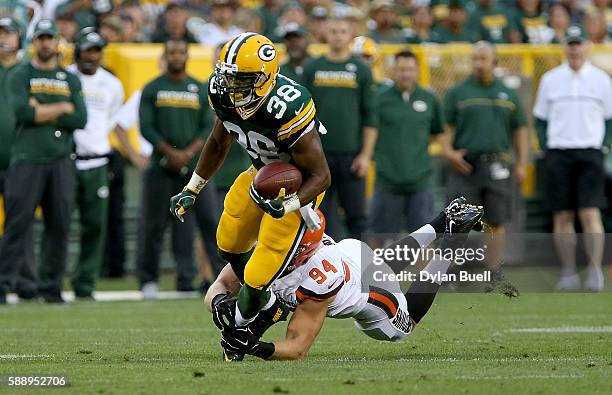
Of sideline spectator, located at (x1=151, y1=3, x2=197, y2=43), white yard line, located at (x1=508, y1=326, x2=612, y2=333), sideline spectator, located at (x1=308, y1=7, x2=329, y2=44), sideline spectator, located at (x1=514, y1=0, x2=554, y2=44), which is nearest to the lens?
white yard line, located at (x1=508, y1=326, x2=612, y2=333)

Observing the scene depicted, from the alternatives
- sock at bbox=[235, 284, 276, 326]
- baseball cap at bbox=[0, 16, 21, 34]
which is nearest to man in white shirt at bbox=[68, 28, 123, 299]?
baseball cap at bbox=[0, 16, 21, 34]

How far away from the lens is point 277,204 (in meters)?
6.54

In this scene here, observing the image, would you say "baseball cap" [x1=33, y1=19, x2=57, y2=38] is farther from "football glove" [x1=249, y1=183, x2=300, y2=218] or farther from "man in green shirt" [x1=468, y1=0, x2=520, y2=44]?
"man in green shirt" [x1=468, y1=0, x2=520, y2=44]

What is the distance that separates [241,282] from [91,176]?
4.71 meters

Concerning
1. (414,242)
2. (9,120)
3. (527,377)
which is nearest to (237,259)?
(414,242)

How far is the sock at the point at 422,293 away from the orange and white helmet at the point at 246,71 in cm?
148

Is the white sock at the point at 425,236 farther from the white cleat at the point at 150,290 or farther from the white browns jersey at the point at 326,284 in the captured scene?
the white cleat at the point at 150,290

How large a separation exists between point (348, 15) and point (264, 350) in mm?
7805

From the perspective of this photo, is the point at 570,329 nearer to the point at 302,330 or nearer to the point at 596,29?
the point at 302,330

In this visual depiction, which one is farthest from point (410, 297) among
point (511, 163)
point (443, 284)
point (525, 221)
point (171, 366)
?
point (525, 221)

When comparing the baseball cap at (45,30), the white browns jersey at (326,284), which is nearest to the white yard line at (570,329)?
the white browns jersey at (326,284)

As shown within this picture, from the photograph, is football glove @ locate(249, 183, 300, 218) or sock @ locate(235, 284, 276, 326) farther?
sock @ locate(235, 284, 276, 326)

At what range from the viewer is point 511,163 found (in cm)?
1308

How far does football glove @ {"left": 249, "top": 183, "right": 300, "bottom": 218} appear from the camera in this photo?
6531mm
